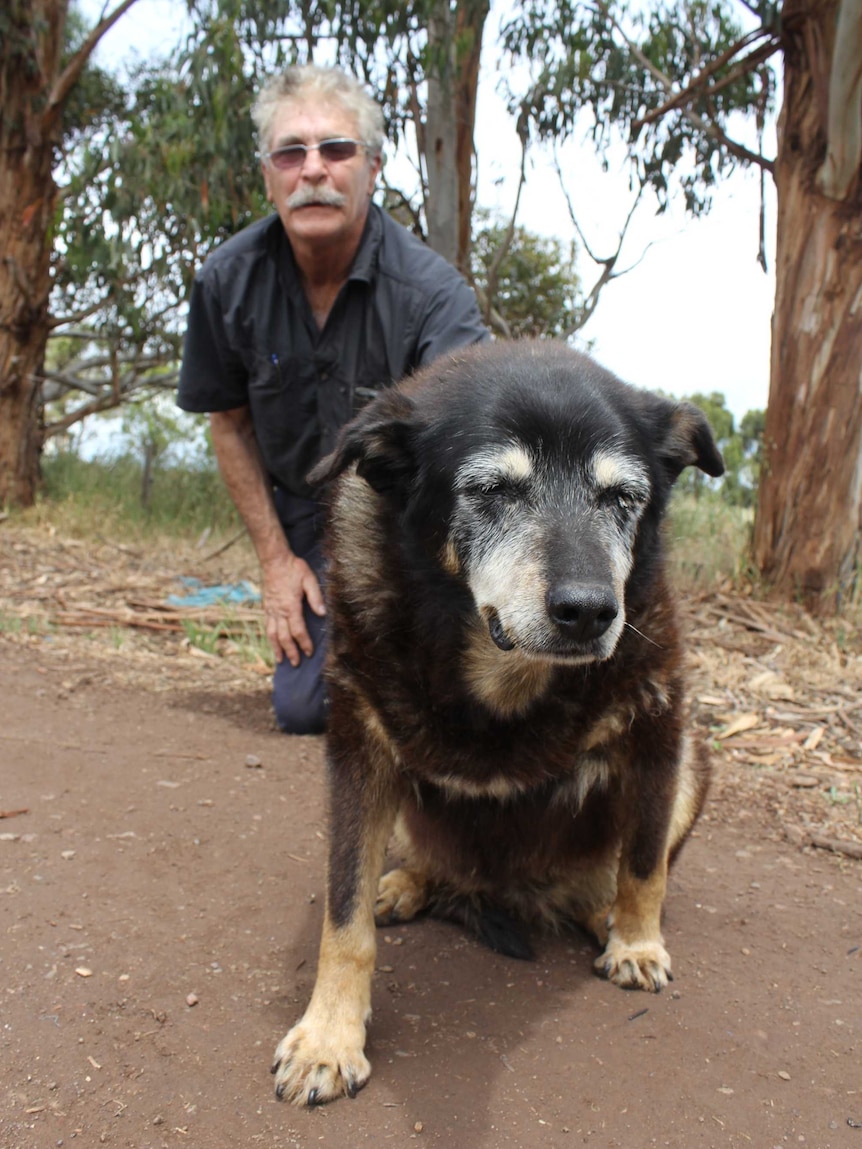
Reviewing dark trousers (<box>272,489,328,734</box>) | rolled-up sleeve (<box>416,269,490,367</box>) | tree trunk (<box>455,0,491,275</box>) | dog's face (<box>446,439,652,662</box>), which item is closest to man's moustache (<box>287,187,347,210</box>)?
rolled-up sleeve (<box>416,269,490,367</box>)

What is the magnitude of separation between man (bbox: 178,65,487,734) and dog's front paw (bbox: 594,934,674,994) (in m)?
2.00

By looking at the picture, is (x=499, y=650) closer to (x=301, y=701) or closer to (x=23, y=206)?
(x=301, y=701)

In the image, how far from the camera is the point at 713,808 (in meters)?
3.78

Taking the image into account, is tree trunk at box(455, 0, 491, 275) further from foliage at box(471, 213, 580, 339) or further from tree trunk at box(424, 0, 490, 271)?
foliage at box(471, 213, 580, 339)

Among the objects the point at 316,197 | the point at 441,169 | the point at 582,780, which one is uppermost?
the point at 441,169

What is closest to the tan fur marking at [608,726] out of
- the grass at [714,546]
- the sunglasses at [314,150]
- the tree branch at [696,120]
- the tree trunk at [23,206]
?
the sunglasses at [314,150]

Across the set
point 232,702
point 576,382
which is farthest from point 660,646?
point 232,702

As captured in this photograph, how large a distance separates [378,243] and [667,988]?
3018 mm

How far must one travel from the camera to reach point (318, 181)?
386 centimetres

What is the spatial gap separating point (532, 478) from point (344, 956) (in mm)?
1177

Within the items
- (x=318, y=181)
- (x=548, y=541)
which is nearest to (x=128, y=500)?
(x=318, y=181)

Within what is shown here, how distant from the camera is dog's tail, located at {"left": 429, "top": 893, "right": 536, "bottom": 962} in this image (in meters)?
2.68

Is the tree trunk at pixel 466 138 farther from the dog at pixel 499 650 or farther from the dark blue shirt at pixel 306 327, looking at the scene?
the dog at pixel 499 650

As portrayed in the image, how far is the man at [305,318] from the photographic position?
12.8ft
